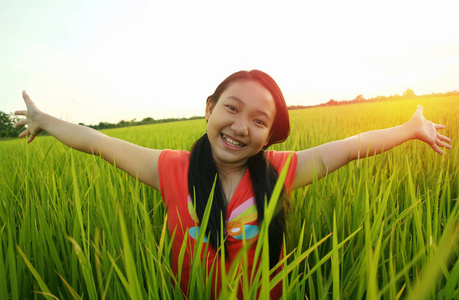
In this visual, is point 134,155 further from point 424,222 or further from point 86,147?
point 424,222

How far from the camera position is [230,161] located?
0.85 meters

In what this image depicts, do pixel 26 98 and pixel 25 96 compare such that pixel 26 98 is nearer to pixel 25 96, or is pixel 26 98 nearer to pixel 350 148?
pixel 25 96

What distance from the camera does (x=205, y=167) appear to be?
0.89 m

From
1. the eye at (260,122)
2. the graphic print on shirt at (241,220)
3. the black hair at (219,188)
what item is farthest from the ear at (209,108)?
the graphic print on shirt at (241,220)

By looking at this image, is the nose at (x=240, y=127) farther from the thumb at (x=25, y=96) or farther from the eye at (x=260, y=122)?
the thumb at (x=25, y=96)

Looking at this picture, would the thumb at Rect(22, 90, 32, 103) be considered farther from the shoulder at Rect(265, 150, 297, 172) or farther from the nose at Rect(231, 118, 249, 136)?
the shoulder at Rect(265, 150, 297, 172)

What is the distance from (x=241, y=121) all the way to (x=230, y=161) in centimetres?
13

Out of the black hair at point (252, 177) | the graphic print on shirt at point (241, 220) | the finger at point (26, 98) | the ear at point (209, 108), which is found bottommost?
the graphic print on shirt at point (241, 220)

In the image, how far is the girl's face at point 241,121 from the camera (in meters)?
0.81

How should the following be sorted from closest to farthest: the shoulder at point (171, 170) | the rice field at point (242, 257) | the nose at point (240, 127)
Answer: the rice field at point (242, 257) → the nose at point (240, 127) → the shoulder at point (171, 170)

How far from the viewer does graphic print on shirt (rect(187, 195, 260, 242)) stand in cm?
83

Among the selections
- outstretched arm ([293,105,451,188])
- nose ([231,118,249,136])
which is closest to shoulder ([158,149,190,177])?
nose ([231,118,249,136])

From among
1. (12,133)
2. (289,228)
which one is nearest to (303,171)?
(289,228)

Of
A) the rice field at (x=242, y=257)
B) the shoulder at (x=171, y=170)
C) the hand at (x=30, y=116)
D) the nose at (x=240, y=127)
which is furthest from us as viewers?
the hand at (x=30, y=116)
